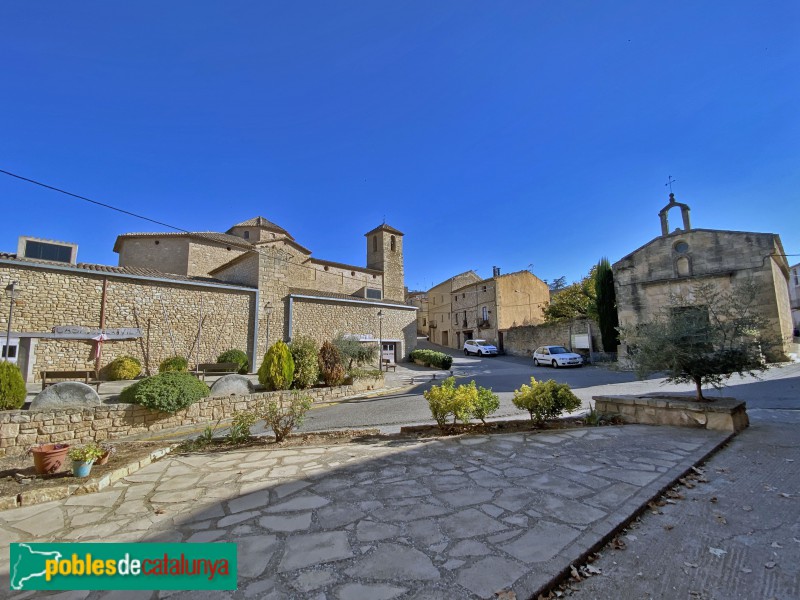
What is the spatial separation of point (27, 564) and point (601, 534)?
405cm

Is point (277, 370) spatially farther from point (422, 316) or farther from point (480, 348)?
point (422, 316)

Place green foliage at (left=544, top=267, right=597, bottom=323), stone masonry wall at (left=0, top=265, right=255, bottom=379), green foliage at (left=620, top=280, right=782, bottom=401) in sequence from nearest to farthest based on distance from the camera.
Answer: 1. green foliage at (left=620, top=280, right=782, bottom=401)
2. stone masonry wall at (left=0, top=265, right=255, bottom=379)
3. green foliage at (left=544, top=267, right=597, bottom=323)

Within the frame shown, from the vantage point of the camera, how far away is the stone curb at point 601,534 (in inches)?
83.5

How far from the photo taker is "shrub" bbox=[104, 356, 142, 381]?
43.9ft

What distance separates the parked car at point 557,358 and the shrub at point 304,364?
14644 millimetres

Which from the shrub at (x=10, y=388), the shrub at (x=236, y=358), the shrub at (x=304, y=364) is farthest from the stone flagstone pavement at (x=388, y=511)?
the shrub at (x=236, y=358)

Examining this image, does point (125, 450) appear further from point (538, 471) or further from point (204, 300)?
point (204, 300)

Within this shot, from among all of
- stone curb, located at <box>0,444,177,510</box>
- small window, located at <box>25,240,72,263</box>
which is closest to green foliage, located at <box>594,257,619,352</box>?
stone curb, located at <box>0,444,177,510</box>

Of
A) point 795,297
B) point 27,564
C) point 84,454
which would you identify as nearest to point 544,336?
point 84,454

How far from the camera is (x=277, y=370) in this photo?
1134 centimetres

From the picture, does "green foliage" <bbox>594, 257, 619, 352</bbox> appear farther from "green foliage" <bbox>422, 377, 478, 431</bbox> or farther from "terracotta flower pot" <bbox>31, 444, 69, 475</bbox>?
"terracotta flower pot" <bbox>31, 444, 69, 475</bbox>

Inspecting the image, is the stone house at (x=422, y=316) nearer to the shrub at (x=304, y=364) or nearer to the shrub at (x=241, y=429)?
the shrub at (x=304, y=364)

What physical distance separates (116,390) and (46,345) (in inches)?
160

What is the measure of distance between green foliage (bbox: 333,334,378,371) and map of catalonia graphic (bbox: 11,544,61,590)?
43.3 feet
